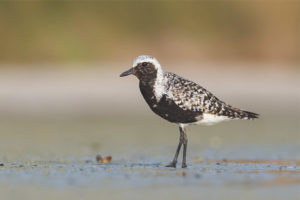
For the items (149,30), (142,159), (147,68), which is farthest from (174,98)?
(149,30)

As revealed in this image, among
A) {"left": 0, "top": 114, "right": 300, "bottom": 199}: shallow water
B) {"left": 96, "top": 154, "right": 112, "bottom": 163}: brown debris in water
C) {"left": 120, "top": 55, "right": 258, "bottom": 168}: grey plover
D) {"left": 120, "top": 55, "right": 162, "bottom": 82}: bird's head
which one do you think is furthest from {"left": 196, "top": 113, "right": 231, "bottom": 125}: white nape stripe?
{"left": 96, "top": 154, "right": 112, "bottom": 163}: brown debris in water

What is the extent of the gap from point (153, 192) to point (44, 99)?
13577 millimetres

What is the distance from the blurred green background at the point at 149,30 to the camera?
26.2 meters

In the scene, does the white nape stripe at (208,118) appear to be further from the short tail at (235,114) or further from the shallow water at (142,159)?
the shallow water at (142,159)

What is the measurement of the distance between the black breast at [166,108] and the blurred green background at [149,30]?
15916 mm

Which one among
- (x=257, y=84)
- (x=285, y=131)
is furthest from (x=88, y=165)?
(x=257, y=84)

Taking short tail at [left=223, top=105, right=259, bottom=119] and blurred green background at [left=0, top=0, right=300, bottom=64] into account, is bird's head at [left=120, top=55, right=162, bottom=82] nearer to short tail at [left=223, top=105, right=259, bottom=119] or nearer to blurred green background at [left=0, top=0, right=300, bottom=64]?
short tail at [left=223, top=105, right=259, bottom=119]

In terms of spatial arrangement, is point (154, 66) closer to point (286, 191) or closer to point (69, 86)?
point (286, 191)

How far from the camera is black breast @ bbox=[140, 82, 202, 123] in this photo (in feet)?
32.9

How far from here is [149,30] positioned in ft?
92.4

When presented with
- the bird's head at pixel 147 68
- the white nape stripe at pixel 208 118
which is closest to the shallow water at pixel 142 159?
the white nape stripe at pixel 208 118

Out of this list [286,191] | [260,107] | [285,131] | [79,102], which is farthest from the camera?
[79,102]

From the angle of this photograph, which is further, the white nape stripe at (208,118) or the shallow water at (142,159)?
the white nape stripe at (208,118)

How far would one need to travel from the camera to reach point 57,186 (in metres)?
8.02
